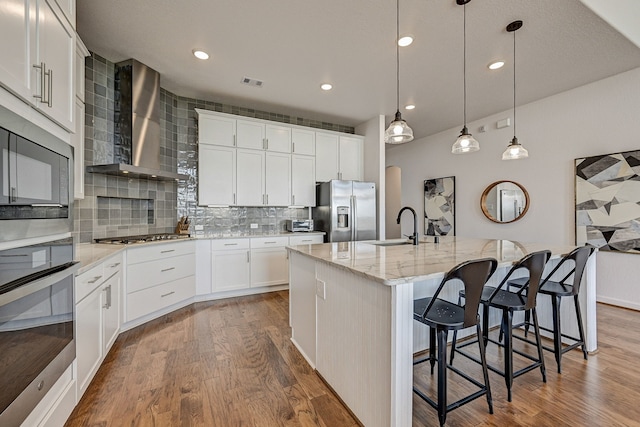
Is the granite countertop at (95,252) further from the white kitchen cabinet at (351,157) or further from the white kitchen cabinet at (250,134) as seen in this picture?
the white kitchen cabinet at (351,157)

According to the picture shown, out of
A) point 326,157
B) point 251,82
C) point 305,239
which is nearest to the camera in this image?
point 251,82

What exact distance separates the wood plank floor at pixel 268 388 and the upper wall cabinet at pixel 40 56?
1717 mm

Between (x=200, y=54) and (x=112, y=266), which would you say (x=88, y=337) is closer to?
(x=112, y=266)

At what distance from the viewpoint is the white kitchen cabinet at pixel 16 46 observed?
104 centimetres

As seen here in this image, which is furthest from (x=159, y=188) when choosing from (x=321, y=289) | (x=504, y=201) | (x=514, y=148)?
(x=504, y=201)

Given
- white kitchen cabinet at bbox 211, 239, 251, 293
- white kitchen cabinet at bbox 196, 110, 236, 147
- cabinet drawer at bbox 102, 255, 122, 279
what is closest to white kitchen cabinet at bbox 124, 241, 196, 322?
cabinet drawer at bbox 102, 255, 122, 279

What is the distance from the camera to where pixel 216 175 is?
4.01m

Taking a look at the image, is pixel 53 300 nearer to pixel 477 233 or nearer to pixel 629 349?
pixel 629 349

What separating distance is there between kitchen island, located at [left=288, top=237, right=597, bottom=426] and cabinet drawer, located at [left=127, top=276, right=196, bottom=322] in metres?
1.68

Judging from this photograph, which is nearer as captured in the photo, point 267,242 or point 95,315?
point 95,315

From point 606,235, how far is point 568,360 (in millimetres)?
2212

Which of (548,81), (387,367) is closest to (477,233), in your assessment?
(548,81)

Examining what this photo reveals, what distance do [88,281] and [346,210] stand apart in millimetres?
3363

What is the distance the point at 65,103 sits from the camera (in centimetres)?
151
